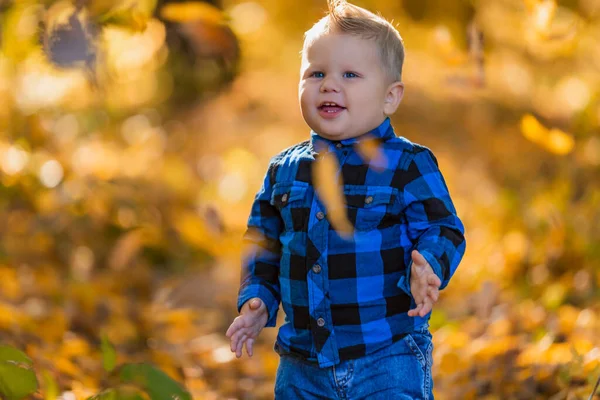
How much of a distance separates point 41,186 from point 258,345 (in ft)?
5.46

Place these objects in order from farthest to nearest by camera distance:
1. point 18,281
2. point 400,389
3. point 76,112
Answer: point 76,112 → point 18,281 → point 400,389

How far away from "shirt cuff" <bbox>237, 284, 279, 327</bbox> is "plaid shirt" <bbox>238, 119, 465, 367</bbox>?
0.10 meters

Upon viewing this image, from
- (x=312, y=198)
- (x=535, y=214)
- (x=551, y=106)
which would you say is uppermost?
(x=551, y=106)

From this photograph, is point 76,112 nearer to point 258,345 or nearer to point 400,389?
point 258,345

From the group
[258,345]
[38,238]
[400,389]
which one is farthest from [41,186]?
[400,389]

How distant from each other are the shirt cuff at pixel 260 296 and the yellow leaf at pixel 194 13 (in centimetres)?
94

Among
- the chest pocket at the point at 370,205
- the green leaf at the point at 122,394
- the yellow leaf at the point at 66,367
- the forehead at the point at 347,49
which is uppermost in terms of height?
the forehead at the point at 347,49

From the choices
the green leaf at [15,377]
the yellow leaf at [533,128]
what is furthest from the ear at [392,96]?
the green leaf at [15,377]

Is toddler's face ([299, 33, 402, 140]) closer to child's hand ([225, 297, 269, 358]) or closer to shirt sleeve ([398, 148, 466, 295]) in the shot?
shirt sleeve ([398, 148, 466, 295])

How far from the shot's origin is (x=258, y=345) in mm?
3781

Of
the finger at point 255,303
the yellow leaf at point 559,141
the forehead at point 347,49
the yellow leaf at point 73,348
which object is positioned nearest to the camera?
the forehead at point 347,49

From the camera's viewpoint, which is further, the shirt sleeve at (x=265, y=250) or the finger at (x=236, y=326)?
the shirt sleeve at (x=265, y=250)

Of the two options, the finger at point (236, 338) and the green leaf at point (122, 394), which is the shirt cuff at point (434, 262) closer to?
the finger at point (236, 338)

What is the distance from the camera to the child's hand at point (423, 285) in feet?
5.63
